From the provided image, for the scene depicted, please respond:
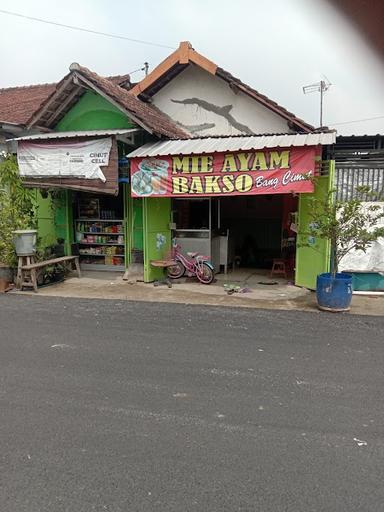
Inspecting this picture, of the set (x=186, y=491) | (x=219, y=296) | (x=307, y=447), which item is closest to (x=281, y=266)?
(x=219, y=296)

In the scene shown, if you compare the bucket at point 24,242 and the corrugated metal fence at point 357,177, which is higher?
the corrugated metal fence at point 357,177

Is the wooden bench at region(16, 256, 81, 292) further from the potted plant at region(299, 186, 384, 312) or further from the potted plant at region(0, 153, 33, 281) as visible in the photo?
the potted plant at region(299, 186, 384, 312)

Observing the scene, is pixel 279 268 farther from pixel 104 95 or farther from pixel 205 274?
pixel 104 95

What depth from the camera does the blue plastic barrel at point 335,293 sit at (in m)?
8.01

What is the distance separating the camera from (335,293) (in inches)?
316

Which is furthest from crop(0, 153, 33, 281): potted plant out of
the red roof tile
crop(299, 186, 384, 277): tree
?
crop(299, 186, 384, 277): tree

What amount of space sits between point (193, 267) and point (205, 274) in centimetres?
37

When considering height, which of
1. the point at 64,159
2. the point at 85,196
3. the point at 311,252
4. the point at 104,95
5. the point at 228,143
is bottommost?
the point at 311,252

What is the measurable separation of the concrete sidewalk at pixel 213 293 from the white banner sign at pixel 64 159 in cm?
250

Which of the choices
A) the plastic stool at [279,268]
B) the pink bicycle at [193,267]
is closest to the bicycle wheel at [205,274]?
the pink bicycle at [193,267]

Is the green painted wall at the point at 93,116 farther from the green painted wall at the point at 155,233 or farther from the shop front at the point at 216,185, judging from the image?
the green painted wall at the point at 155,233

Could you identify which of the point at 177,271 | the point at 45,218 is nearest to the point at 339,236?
the point at 177,271

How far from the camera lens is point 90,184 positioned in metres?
10.4

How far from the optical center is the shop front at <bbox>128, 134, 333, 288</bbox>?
909 centimetres
